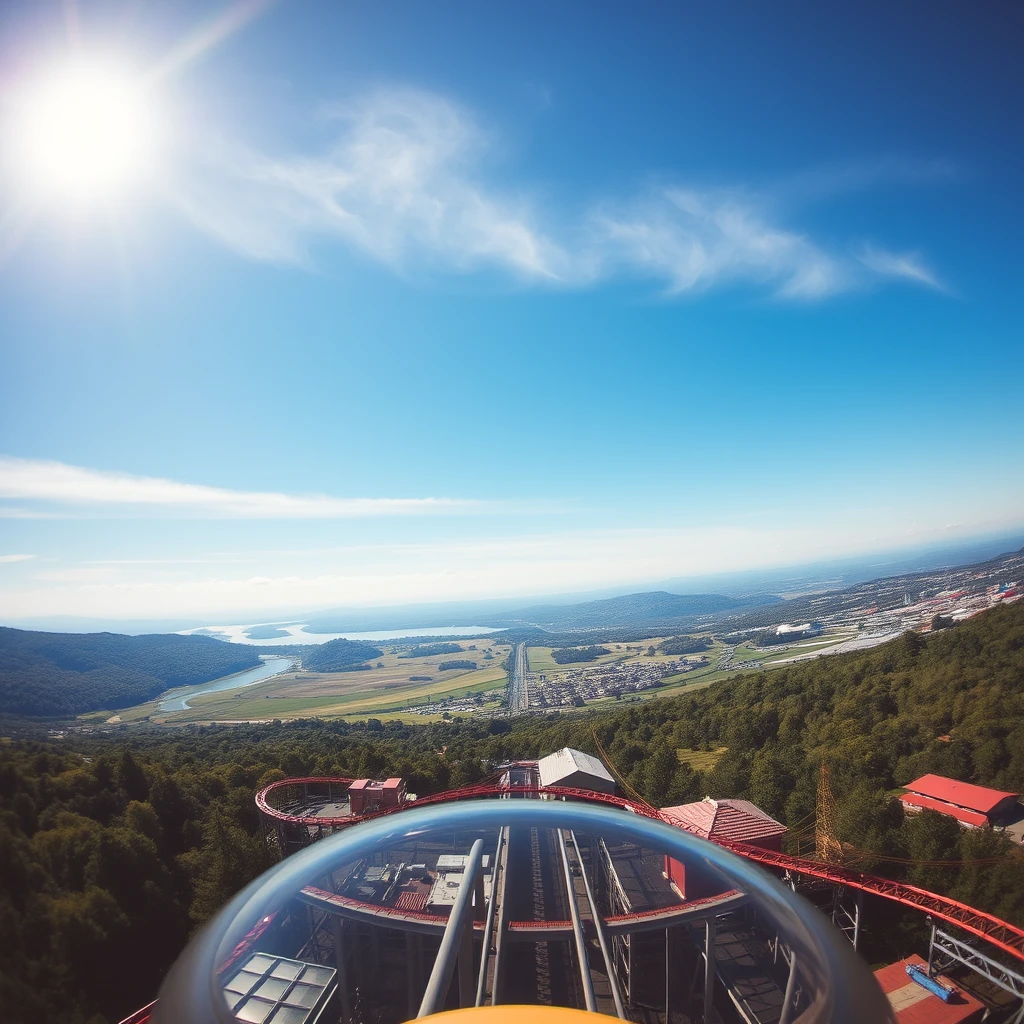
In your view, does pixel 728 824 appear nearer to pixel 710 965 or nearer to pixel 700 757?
pixel 710 965

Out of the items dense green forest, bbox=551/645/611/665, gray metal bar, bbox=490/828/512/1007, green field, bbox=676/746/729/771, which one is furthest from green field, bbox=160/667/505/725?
gray metal bar, bbox=490/828/512/1007

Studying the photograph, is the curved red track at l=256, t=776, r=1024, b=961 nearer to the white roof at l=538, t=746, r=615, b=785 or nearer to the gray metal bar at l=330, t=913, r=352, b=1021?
the gray metal bar at l=330, t=913, r=352, b=1021

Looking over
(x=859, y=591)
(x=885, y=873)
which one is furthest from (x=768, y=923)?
(x=859, y=591)

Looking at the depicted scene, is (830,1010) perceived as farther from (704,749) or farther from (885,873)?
(704,749)

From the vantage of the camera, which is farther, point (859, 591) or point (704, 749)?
point (859, 591)

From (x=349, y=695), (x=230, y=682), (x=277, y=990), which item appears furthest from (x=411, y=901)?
(x=230, y=682)

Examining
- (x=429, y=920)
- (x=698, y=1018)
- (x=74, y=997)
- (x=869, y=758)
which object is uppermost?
(x=429, y=920)

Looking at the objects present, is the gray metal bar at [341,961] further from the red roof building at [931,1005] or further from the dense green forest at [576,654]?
the dense green forest at [576,654]
